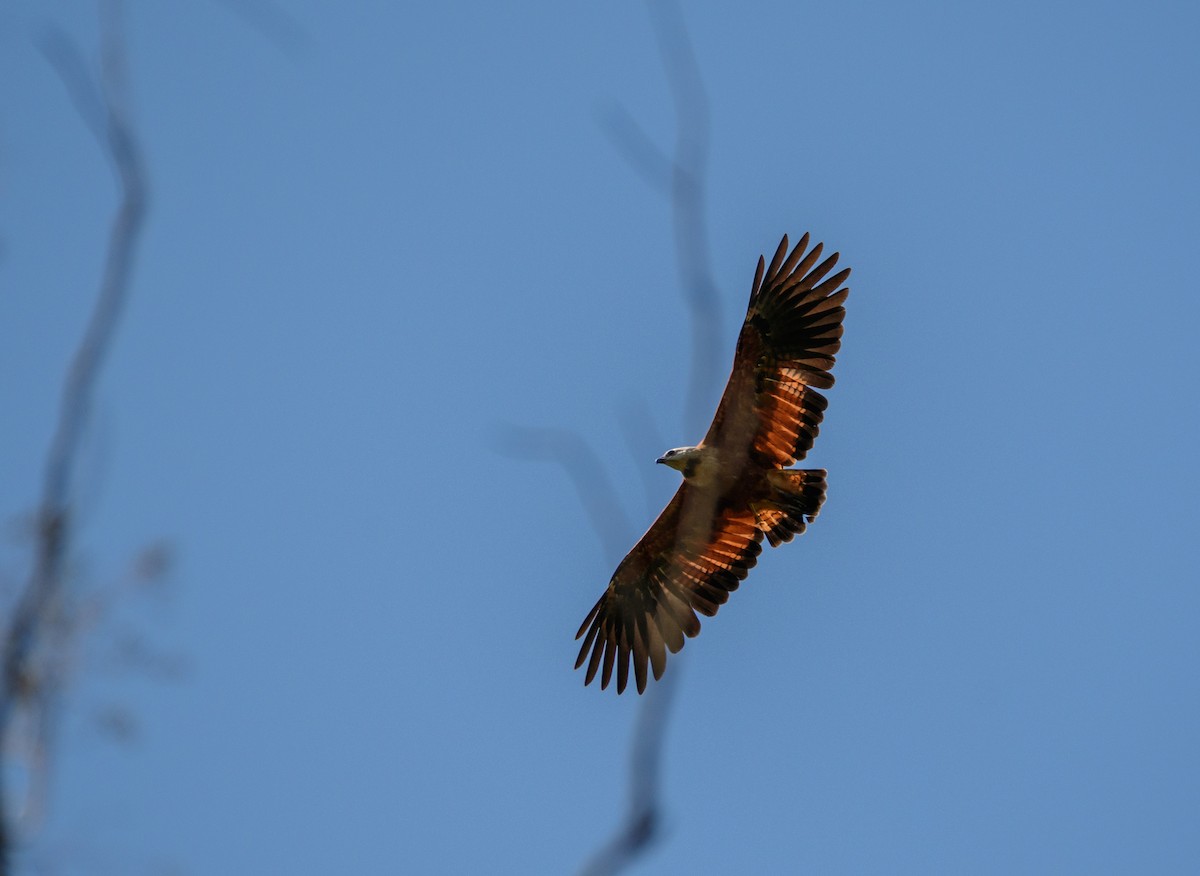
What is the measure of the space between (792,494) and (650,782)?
723 cm

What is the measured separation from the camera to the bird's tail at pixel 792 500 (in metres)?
10.0

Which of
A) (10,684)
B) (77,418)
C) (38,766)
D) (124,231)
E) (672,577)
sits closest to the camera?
(10,684)

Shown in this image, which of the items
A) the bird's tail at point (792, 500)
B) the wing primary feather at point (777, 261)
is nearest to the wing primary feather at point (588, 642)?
the bird's tail at point (792, 500)

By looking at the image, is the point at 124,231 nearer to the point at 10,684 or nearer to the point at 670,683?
the point at 10,684

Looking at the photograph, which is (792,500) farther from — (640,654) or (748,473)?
(640,654)

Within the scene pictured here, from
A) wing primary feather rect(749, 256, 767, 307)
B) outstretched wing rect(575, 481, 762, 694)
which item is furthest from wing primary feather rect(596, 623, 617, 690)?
wing primary feather rect(749, 256, 767, 307)

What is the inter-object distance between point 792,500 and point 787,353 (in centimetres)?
121

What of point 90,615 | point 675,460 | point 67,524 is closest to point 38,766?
point 90,615

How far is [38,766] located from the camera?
21.0 feet

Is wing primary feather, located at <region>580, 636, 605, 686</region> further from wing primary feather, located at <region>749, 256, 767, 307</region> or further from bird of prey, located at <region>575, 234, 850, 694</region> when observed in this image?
wing primary feather, located at <region>749, 256, 767, 307</region>

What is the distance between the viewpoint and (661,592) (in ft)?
35.2

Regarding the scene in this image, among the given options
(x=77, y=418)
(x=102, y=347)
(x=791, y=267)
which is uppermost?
(x=791, y=267)

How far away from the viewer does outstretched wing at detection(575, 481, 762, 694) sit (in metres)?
10.5

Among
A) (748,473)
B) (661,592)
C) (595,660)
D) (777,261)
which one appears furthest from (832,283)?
(595,660)
